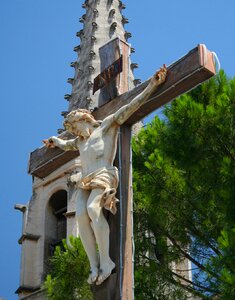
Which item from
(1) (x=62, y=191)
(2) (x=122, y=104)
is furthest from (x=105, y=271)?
(1) (x=62, y=191)

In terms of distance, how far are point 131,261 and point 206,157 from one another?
182 inches

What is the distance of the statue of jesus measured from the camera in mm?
5652

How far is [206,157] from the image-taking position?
10094mm

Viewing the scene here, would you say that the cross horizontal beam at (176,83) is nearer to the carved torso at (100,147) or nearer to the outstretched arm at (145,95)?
the outstretched arm at (145,95)

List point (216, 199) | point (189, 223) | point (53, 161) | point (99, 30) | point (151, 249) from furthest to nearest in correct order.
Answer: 1. point (99, 30)
2. point (151, 249)
3. point (189, 223)
4. point (216, 199)
5. point (53, 161)

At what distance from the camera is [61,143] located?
21.2 ft

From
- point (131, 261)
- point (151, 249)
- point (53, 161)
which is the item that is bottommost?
point (131, 261)

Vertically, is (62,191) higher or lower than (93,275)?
higher

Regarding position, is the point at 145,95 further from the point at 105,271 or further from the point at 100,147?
the point at 105,271

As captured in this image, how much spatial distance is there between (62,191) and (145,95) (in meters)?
20.5

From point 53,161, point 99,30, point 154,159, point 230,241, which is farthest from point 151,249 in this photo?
point 99,30

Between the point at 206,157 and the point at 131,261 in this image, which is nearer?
the point at 131,261

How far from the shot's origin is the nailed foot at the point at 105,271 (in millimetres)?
5547

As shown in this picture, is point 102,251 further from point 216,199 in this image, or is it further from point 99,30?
point 99,30
